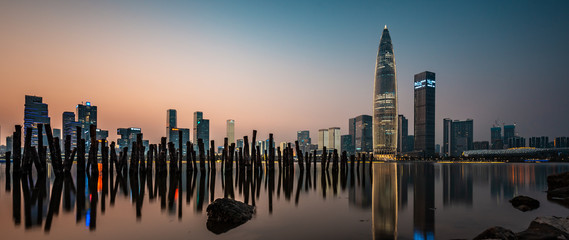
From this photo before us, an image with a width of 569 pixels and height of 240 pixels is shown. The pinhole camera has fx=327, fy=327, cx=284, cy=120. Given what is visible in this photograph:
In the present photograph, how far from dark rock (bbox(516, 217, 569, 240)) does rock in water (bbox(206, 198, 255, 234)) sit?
7.69 metres

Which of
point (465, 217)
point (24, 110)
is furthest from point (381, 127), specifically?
point (465, 217)

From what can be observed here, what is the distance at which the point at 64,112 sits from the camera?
176m

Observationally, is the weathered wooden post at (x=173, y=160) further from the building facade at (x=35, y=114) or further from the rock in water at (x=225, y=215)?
the building facade at (x=35, y=114)

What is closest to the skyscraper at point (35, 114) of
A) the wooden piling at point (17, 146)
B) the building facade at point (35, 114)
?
the building facade at point (35, 114)

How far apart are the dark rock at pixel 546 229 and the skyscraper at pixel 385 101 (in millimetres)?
177852

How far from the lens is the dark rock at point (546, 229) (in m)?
7.27

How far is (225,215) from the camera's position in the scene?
1073 cm

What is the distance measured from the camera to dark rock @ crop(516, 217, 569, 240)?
727cm

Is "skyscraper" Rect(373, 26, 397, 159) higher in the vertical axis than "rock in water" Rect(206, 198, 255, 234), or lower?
Answer: higher

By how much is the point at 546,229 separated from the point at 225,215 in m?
8.86

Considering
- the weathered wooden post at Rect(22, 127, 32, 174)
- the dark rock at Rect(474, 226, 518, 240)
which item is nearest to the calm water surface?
the dark rock at Rect(474, 226, 518, 240)

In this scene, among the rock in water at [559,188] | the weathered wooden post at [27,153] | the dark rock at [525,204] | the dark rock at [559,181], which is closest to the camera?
the dark rock at [525,204]

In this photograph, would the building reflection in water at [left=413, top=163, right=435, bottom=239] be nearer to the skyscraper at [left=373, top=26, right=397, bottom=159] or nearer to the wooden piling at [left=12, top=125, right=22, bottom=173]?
the wooden piling at [left=12, top=125, right=22, bottom=173]

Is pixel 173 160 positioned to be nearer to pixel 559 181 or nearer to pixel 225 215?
pixel 225 215
